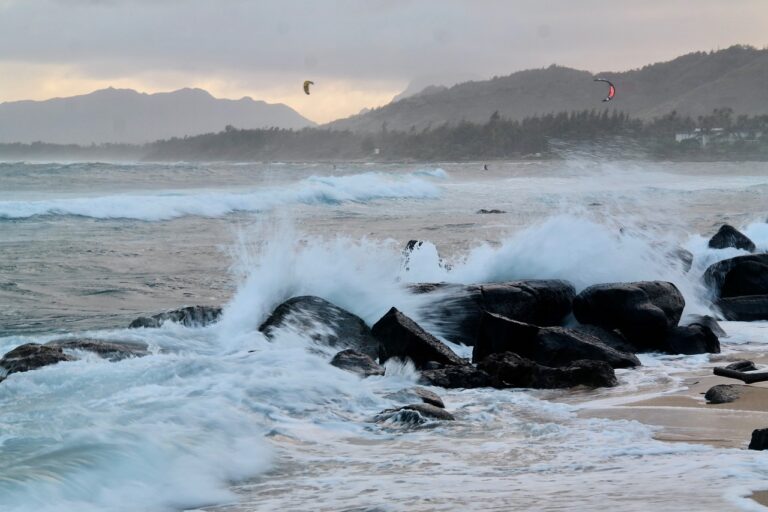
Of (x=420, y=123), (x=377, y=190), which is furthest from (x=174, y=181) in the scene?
(x=420, y=123)

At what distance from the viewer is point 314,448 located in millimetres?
5047

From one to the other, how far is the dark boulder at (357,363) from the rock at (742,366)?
2.46 m

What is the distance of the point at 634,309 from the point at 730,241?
5.32 meters

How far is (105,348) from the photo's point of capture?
22.8ft

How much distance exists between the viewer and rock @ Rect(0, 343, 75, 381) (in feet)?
20.8

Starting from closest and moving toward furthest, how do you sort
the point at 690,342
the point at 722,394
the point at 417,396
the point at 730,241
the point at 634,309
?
the point at 722,394
the point at 417,396
the point at 690,342
the point at 634,309
the point at 730,241

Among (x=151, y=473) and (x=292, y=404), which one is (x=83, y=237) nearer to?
(x=292, y=404)

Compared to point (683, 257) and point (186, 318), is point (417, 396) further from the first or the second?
point (683, 257)

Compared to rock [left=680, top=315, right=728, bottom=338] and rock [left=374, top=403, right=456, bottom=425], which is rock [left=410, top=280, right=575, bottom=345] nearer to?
rock [left=680, top=315, right=728, bottom=338]

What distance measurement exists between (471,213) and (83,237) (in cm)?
1076

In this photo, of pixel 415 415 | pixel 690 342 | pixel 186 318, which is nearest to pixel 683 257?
pixel 690 342

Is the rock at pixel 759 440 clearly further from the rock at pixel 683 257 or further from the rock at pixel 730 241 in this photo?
the rock at pixel 730 241

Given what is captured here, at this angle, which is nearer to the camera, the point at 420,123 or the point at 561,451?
the point at 561,451

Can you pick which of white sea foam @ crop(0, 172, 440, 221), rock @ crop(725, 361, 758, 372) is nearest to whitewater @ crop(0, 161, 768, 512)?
rock @ crop(725, 361, 758, 372)
